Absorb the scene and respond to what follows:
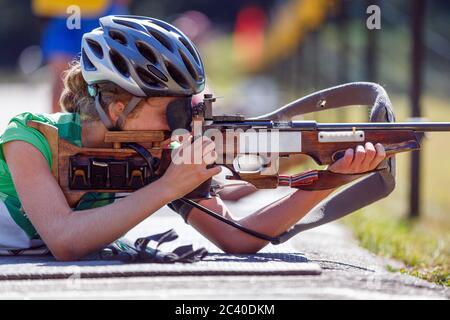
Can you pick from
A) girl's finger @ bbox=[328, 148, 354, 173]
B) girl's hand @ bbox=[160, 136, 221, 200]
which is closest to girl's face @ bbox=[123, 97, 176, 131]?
girl's hand @ bbox=[160, 136, 221, 200]

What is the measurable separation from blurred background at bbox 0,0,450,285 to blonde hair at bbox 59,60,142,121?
713 millimetres

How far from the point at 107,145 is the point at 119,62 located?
41cm

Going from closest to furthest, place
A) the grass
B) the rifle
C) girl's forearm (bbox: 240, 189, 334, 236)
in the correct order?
the rifle < girl's forearm (bbox: 240, 189, 334, 236) < the grass

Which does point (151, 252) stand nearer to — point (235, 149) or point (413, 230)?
point (235, 149)

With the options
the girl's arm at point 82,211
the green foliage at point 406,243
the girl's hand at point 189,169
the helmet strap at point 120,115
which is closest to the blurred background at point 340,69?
the green foliage at point 406,243

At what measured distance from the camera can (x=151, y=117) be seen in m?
4.95

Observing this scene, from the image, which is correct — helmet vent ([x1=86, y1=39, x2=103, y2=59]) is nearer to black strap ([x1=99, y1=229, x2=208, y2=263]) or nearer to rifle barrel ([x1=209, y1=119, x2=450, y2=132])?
rifle barrel ([x1=209, y1=119, x2=450, y2=132])

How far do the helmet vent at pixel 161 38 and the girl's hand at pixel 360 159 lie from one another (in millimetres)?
1001

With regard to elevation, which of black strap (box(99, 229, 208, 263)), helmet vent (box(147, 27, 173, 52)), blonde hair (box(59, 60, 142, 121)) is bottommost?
black strap (box(99, 229, 208, 263))

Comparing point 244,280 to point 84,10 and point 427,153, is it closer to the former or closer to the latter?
point 84,10

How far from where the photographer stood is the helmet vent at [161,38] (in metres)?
5.03

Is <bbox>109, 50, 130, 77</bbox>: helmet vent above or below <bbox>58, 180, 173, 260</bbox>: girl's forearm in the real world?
above

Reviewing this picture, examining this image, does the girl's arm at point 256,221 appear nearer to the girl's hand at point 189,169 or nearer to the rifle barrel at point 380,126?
the rifle barrel at point 380,126

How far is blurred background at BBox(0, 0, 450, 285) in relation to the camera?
29.2ft
